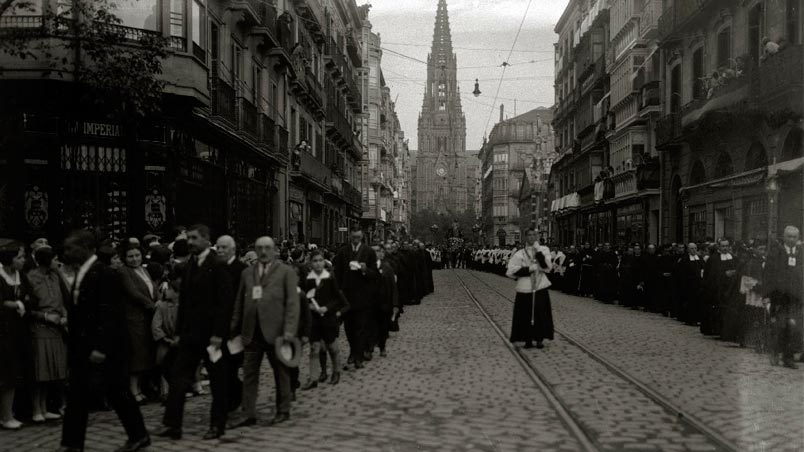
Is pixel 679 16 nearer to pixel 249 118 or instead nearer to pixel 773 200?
pixel 773 200

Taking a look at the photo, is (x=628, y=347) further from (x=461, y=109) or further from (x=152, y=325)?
(x=461, y=109)

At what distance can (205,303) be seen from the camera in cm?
770

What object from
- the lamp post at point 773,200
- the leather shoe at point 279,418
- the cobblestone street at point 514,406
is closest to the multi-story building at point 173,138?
the cobblestone street at point 514,406

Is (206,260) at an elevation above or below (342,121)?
below

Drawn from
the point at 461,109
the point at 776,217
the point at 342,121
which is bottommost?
the point at 776,217

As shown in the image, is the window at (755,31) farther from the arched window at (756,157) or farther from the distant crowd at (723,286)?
the distant crowd at (723,286)

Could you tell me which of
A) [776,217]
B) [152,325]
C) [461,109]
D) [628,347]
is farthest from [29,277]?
[461,109]

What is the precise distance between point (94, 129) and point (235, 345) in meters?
9.93

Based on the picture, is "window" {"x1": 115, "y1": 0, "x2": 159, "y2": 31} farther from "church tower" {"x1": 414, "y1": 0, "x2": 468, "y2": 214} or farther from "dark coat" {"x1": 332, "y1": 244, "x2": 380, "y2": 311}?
"church tower" {"x1": 414, "y1": 0, "x2": 468, "y2": 214}

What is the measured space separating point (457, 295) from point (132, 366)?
67.7ft

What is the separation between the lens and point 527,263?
46.2ft

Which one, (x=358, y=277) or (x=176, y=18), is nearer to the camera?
(x=358, y=277)

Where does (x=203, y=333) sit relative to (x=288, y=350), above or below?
above

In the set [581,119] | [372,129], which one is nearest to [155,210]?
[581,119]
